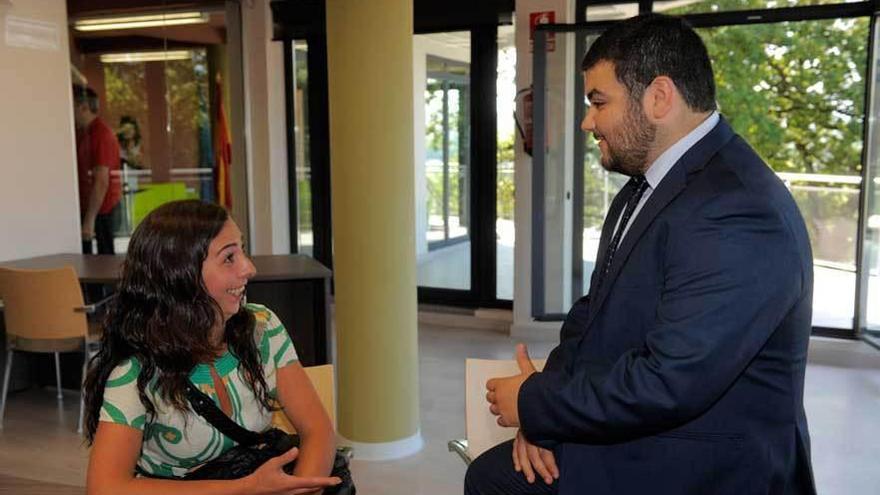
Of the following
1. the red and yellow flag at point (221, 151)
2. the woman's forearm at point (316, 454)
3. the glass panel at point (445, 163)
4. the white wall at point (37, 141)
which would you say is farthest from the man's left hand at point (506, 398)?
the red and yellow flag at point (221, 151)

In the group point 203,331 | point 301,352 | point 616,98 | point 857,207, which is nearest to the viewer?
point 616,98

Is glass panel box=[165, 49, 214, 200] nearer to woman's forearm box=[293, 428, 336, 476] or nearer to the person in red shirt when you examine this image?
the person in red shirt

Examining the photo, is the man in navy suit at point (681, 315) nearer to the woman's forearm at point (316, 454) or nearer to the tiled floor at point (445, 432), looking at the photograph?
the woman's forearm at point (316, 454)

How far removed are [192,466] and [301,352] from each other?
2624 millimetres

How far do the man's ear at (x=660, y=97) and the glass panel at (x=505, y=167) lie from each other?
448 centimetres

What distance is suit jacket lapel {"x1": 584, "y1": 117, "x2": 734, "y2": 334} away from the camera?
57.1 inches

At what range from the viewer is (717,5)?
5.35 meters

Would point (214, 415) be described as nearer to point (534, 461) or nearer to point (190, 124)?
point (534, 461)

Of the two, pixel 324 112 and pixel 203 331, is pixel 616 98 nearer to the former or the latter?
pixel 203 331

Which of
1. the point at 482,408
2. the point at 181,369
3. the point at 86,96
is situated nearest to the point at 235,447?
the point at 181,369

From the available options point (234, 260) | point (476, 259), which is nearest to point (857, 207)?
point (476, 259)

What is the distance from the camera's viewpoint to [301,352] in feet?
14.0

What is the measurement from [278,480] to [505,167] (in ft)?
15.7

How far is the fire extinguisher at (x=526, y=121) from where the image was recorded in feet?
18.3
